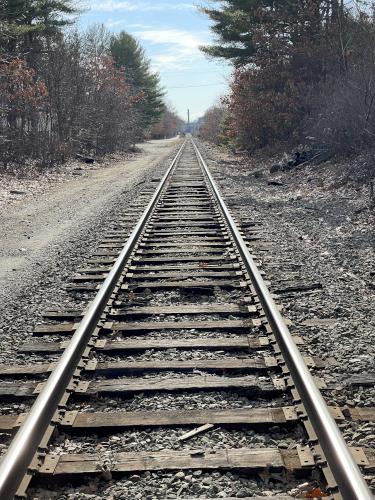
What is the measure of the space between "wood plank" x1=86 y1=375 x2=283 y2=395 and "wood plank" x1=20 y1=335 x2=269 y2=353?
533mm

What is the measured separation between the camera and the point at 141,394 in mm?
3891

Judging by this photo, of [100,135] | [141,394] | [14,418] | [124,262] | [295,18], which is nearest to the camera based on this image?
[14,418]

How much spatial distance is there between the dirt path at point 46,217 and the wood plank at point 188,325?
209 centimetres

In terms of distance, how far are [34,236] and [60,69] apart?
60.4ft

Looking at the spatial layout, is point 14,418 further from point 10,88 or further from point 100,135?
point 100,135

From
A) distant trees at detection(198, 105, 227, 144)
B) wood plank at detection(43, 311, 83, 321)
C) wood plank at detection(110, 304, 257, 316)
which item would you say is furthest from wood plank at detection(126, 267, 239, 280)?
distant trees at detection(198, 105, 227, 144)

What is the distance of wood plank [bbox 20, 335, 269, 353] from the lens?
458 cm

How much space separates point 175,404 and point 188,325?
4.73 ft

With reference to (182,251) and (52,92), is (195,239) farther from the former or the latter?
(52,92)

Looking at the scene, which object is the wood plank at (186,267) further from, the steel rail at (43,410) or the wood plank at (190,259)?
the steel rail at (43,410)

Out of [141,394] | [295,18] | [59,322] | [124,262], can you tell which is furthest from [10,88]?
[141,394]

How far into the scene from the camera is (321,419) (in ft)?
10.5

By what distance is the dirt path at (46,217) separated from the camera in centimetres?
834

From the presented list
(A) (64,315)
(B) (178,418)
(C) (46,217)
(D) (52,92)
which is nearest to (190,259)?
(A) (64,315)
